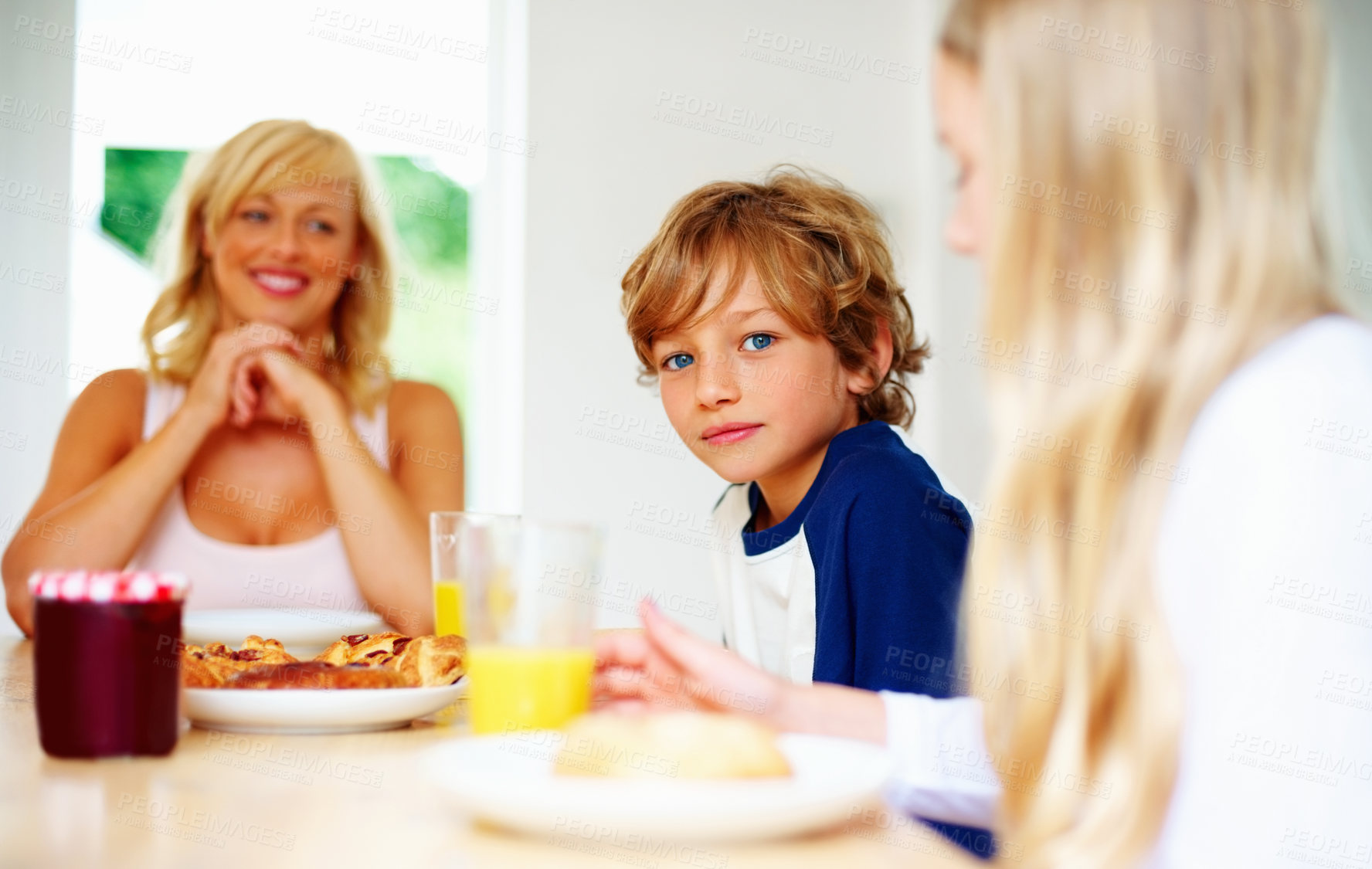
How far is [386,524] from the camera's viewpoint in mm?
1689

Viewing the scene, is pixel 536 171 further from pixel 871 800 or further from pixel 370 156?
pixel 871 800

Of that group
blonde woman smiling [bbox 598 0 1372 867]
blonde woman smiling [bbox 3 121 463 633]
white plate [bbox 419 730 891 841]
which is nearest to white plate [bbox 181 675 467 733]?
white plate [bbox 419 730 891 841]

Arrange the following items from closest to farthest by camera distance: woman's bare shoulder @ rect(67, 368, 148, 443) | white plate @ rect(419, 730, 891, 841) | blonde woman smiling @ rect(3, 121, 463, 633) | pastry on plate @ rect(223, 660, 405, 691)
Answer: white plate @ rect(419, 730, 891, 841)
pastry on plate @ rect(223, 660, 405, 691)
blonde woman smiling @ rect(3, 121, 463, 633)
woman's bare shoulder @ rect(67, 368, 148, 443)

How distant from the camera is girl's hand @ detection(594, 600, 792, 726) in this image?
29.6 inches

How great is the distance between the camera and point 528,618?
712 millimetres

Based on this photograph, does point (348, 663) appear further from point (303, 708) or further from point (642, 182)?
point (642, 182)

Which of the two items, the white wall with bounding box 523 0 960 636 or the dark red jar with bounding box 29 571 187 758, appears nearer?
the dark red jar with bounding box 29 571 187 758

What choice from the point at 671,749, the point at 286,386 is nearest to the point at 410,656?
the point at 671,749

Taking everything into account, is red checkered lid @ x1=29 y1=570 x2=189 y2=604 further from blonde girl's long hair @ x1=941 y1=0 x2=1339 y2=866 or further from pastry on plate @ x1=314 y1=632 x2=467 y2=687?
blonde girl's long hair @ x1=941 y1=0 x2=1339 y2=866

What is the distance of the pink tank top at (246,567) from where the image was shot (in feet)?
5.73

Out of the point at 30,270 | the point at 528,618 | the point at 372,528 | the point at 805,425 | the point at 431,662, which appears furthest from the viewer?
the point at 30,270

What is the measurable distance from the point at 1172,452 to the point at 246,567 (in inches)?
58.9

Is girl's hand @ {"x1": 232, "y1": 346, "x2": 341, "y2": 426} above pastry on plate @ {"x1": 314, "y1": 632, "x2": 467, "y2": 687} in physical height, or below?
above

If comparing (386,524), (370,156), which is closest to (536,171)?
(370,156)
